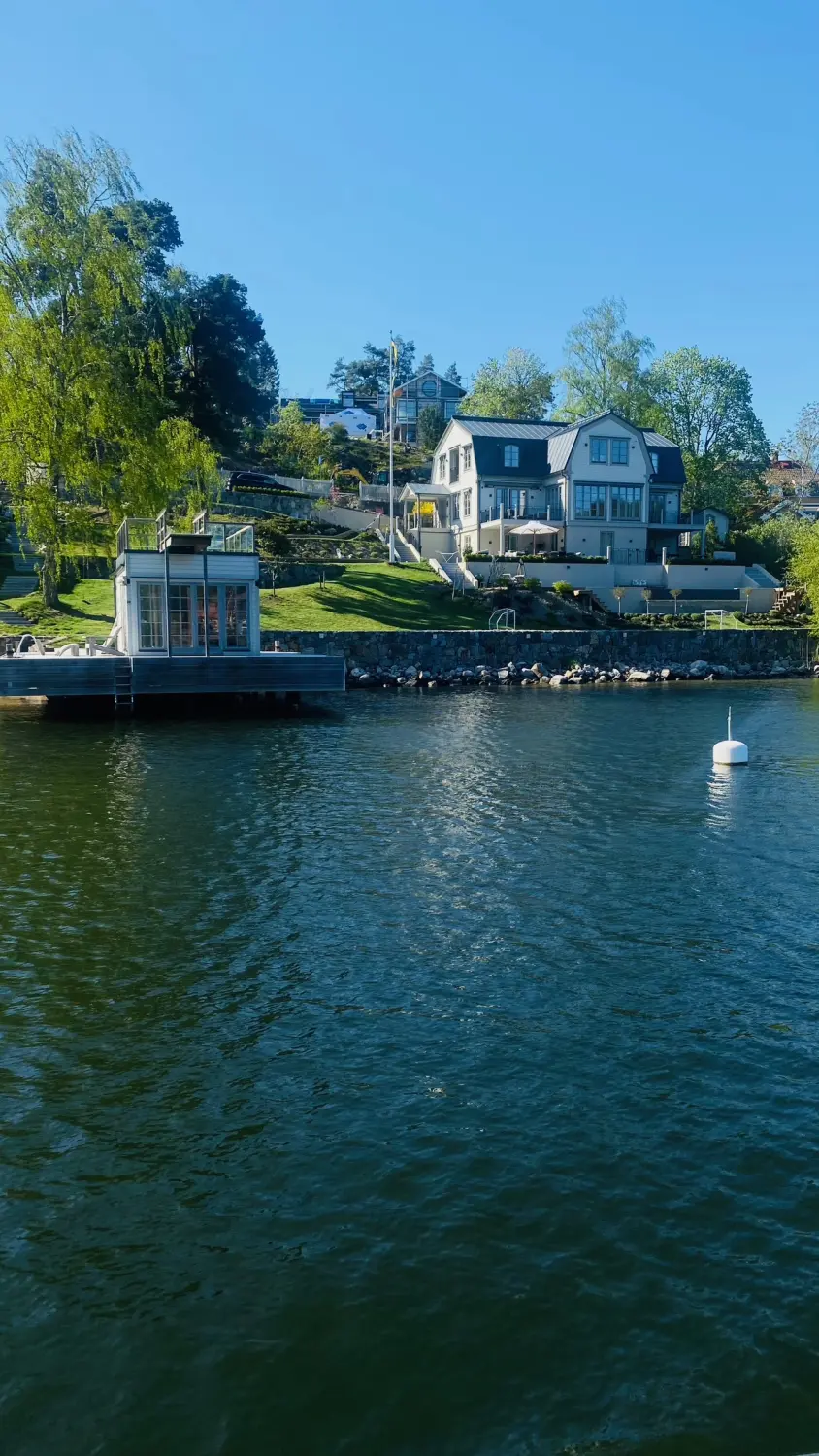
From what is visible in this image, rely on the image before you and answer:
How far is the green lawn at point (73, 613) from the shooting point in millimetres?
45781

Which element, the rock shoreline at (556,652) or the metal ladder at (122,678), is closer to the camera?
the metal ladder at (122,678)

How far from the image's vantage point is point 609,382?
91.1 metres

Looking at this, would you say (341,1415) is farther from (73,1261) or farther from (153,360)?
(153,360)

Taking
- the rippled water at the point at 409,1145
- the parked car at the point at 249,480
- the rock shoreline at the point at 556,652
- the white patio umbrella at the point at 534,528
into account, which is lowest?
the rippled water at the point at 409,1145

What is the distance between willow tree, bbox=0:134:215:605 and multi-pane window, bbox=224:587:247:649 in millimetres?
11467

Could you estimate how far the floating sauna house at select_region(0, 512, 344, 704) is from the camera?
3509cm

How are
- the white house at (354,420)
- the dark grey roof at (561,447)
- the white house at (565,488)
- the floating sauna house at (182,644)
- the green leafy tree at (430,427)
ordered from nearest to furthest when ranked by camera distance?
the floating sauna house at (182,644) → the dark grey roof at (561,447) → the white house at (565,488) → the green leafy tree at (430,427) → the white house at (354,420)

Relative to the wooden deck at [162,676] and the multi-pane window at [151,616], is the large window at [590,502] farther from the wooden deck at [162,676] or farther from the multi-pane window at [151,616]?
the multi-pane window at [151,616]

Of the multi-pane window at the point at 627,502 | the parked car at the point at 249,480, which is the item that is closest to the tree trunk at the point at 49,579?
the parked car at the point at 249,480

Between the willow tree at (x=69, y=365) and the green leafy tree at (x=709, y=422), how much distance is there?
175ft

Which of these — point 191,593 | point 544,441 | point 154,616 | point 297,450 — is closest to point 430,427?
point 297,450

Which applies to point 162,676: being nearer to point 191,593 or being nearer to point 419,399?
point 191,593

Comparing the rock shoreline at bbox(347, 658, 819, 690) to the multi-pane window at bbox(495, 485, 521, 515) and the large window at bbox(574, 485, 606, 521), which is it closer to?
the large window at bbox(574, 485, 606, 521)

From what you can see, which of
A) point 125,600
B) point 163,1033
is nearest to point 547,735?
point 125,600
